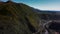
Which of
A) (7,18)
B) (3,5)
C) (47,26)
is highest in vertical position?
(3,5)

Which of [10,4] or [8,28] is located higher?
[10,4]

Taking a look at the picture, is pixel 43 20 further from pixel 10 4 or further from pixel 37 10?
pixel 10 4

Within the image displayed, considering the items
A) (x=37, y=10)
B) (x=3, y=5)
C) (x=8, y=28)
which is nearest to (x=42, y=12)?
(x=37, y=10)

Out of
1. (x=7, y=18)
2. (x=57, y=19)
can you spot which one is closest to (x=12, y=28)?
(x=7, y=18)

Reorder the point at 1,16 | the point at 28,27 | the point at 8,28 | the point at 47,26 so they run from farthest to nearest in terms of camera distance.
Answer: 1. the point at 47,26
2. the point at 28,27
3. the point at 1,16
4. the point at 8,28

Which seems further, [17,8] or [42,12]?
[42,12]

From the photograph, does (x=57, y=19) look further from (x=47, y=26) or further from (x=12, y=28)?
(x=12, y=28)

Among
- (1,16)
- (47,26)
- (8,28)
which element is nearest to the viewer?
(8,28)
